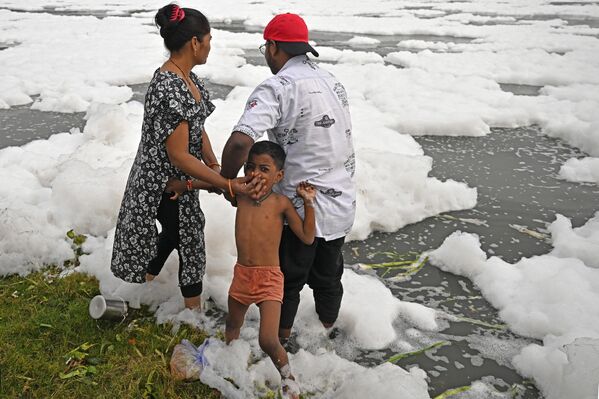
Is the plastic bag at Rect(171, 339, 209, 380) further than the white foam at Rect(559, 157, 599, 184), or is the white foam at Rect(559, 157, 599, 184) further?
the white foam at Rect(559, 157, 599, 184)

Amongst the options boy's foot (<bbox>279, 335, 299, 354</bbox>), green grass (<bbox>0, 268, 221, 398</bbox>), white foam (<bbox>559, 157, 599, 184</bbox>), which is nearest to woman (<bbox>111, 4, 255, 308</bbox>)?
green grass (<bbox>0, 268, 221, 398</bbox>)

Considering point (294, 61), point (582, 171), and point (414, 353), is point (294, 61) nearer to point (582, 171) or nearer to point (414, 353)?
point (414, 353)

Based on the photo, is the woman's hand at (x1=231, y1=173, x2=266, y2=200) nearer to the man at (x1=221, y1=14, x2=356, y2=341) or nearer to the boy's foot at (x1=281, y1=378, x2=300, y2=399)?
the man at (x1=221, y1=14, x2=356, y2=341)

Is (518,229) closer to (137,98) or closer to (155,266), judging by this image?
(155,266)

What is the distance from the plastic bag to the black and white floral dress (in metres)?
0.42

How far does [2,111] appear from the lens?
7461 mm

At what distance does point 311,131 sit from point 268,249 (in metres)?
0.63

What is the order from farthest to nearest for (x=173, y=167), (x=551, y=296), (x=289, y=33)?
1. (x=551, y=296)
2. (x=173, y=167)
3. (x=289, y=33)

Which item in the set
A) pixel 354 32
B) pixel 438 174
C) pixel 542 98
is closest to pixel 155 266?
pixel 438 174

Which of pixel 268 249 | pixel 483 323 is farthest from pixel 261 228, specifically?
pixel 483 323

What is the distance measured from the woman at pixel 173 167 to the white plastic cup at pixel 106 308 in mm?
233

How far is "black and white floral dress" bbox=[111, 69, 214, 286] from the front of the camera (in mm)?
2541

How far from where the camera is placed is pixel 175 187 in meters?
2.75

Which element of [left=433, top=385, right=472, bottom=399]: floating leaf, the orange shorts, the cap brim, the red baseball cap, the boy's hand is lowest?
[left=433, top=385, right=472, bottom=399]: floating leaf
